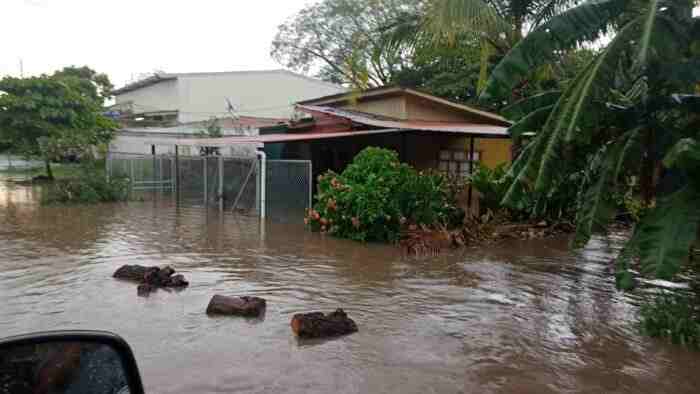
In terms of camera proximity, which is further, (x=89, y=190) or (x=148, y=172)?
(x=148, y=172)

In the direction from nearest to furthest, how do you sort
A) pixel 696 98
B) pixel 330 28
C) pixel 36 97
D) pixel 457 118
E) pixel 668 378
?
1. pixel 668 378
2. pixel 696 98
3. pixel 457 118
4. pixel 36 97
5. pixel 330 28

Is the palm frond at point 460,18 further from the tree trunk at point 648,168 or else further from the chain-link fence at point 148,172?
the chain-link fence at point 148,172

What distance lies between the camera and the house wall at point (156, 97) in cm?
3359

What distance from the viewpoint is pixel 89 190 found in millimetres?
19375

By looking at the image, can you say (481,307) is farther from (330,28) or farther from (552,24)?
(330,28)

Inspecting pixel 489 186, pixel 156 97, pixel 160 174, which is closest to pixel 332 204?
pixel 489 186

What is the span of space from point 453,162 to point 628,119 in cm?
1070

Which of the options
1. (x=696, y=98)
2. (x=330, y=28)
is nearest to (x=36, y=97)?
(x=330, y=28)

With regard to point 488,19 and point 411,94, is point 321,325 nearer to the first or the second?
point 488,19

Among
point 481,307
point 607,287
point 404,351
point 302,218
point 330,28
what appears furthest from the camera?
point 330,28

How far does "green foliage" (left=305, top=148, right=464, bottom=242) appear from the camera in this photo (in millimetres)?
A: 11992

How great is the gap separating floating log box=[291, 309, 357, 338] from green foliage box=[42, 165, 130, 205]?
15629 mm

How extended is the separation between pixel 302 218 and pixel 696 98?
1026 centimetres

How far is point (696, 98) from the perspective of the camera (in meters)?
6.17
